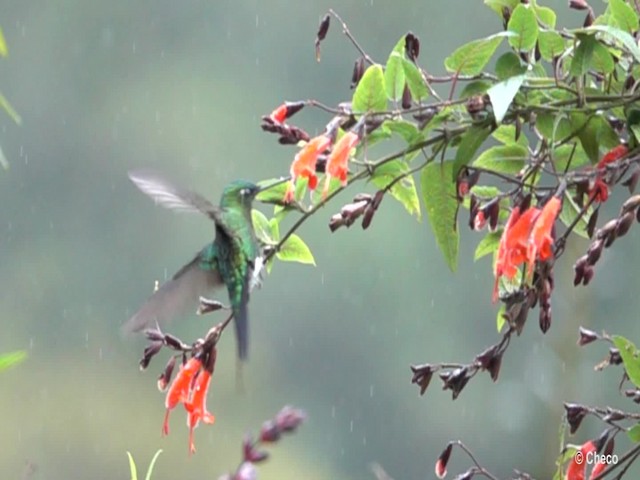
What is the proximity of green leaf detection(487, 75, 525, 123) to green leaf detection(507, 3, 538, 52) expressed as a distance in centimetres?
6

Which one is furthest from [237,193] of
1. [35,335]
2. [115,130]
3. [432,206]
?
[115,130]

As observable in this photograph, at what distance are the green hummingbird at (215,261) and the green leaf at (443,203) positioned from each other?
0.23 metres

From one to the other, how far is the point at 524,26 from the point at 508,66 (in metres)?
0.04

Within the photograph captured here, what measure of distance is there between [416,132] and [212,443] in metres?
5.78

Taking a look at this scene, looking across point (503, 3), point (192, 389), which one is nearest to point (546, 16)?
point (503, 3)

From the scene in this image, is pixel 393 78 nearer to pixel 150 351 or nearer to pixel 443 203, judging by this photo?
pixel 443 203

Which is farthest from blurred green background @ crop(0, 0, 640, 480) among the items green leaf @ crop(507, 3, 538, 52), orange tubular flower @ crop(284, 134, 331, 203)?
green leaf @ crop(507, 3, 538, 52)

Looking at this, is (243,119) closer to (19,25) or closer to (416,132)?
(19,25)

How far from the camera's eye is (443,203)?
1210 millimetres

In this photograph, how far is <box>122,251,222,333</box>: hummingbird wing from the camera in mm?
1393

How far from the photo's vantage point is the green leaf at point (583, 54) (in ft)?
3.57

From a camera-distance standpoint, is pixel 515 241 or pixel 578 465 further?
pixel 578 465

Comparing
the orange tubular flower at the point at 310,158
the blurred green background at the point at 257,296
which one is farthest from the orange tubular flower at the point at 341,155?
the blurred green background at the point at 257,296

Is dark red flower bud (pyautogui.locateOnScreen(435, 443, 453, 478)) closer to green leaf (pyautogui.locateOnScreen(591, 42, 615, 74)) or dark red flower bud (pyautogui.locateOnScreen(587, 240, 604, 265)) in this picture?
dark red flower bud (pyautogui.locateOnScreen(587, 240, 604, 265))
